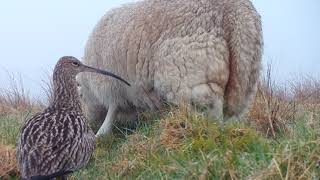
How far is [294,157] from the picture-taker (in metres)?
4.21

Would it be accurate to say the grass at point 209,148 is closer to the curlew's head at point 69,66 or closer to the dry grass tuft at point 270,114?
the dry grass tuft at point 270,114

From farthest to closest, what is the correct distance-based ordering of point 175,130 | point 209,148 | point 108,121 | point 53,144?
1. point 108,121
2. point 175,130
3. point 209,148
4. point 53,144

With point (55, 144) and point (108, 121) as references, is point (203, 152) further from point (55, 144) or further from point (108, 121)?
point (108, 121)

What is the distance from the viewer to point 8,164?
5941 millimetres

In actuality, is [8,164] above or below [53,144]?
below

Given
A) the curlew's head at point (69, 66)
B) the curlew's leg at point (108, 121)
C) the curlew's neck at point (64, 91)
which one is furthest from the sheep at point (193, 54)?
the curlew's neck at point (64, 91)

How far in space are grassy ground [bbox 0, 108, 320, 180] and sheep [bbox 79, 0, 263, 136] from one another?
13.7 inches

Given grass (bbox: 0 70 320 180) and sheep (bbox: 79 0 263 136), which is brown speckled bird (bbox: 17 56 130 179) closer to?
grass (bbox: 0 70 320 180)

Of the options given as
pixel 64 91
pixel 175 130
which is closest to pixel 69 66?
pixel 64 91

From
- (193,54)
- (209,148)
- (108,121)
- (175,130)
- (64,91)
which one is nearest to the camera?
(209,148)

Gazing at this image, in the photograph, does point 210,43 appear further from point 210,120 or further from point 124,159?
point 124,159

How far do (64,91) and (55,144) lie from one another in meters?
1.12

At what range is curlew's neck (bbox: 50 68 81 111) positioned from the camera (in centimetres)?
596

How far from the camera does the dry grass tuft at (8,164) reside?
5859mm
